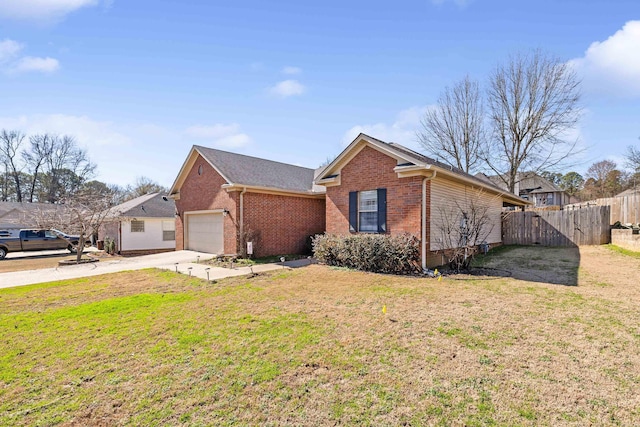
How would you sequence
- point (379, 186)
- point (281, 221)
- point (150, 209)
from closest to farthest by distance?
point (379, 186)
point (281, 221)
point (150, 209)

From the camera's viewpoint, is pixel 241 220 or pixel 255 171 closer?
pixel 241 220

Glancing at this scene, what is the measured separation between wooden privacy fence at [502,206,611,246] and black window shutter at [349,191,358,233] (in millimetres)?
10475

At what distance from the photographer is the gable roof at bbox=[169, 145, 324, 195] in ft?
43.6

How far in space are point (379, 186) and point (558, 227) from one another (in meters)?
11.3

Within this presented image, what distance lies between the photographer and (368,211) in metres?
11.2

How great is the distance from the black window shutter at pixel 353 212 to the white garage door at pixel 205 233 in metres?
6.28

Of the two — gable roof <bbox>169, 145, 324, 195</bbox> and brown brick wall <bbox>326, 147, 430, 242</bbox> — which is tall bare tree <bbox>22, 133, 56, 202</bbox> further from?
brown brick wall <bbox>326, 147, 430, 242</bbox>

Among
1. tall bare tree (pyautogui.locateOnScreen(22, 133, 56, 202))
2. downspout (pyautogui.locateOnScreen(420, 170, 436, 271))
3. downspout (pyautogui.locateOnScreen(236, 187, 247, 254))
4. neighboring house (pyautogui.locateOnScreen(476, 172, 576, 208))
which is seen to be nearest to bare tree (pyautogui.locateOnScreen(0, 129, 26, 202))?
tall bare tree (pyautogui.locateOnScreen(22, 133, 56, 202))

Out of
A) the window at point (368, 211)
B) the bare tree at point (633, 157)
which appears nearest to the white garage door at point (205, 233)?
the window at point (368, 211)

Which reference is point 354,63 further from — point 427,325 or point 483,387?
point 483,387

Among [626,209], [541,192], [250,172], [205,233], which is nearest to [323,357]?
[250,172]

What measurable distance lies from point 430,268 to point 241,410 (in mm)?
8735

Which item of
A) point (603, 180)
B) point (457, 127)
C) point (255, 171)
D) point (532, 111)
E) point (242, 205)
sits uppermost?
point (532, 111)

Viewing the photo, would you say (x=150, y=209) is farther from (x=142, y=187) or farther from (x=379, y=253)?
(x=142, y=187)
